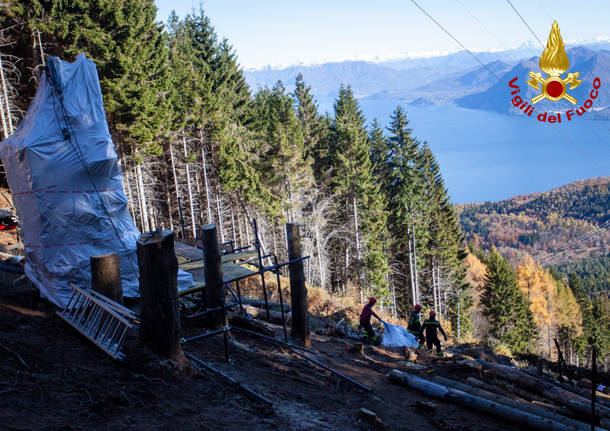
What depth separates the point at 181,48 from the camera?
32438 mm

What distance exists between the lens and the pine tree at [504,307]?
47.2 meters

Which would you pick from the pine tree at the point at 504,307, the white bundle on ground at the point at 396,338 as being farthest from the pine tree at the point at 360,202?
the white bundle on ground at the point at 396,338

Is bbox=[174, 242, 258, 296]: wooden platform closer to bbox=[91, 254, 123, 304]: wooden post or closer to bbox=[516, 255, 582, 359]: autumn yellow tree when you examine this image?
bbox=[91, 254, 123, 304]: wooden post

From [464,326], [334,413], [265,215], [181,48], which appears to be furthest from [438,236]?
[334,413]

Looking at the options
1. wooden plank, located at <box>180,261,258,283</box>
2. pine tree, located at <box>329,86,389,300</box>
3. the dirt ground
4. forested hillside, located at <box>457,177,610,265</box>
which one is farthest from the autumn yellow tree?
forested hillside, located at <box>457,177,610,265</box>

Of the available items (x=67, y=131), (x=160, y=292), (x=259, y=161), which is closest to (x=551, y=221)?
(x=259, y=161)

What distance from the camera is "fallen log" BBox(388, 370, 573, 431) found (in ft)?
24.7

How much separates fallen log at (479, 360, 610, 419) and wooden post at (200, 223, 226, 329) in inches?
292

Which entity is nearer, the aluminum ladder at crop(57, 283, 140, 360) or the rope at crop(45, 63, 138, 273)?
the aluminum ladder at crop(57, 283, 140, 360)

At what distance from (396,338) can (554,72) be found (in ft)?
29.3

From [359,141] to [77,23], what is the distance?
856 inches

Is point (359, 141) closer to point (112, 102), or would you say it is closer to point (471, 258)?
point (112, 102)

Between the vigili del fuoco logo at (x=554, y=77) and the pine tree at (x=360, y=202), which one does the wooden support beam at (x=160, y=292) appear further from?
the pine tree at (x=360, y=202)

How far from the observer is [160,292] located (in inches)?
249
